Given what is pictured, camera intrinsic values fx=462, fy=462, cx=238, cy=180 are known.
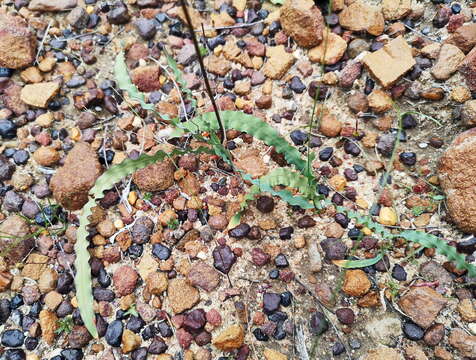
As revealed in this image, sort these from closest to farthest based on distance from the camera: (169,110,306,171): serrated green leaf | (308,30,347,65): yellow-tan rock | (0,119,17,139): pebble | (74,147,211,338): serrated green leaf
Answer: (74,147,211,338): serrated green leaf < (169,110,306,171): serrated green leaf < (308,30,347,65): yellow-tan rock < (0,119,17,139): pebble

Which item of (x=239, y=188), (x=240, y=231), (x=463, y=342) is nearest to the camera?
(x=463, y=342)

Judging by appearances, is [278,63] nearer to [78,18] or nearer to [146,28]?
[146,28]

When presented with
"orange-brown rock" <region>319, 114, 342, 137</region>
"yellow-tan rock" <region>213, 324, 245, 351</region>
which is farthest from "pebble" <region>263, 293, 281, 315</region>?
"orange-brown rock" <region>319, 114, 342, 137</region>

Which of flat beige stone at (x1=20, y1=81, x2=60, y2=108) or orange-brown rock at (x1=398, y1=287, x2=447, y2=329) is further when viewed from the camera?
flat beige stone at (x1=20, y1=81, x2=60, y2=108)

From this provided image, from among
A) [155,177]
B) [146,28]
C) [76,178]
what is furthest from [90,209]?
[146,28]

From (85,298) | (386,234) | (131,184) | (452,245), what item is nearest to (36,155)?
(131,184)

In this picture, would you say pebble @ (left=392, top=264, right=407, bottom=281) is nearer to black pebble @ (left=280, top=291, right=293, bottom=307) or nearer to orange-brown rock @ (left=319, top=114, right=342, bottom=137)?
black pebble @ (left=280, top=291, right=293, bottom=307)

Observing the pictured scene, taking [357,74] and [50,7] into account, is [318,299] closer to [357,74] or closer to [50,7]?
[357,74]
